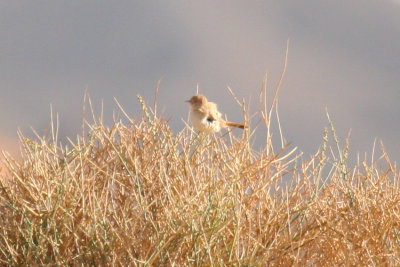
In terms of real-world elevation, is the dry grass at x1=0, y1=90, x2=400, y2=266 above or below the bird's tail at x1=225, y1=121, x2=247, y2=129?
below

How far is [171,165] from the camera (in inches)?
159

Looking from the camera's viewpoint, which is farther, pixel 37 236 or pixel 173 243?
pixel 37 236

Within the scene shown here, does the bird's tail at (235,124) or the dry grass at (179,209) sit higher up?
the bird's tail at (235,124)

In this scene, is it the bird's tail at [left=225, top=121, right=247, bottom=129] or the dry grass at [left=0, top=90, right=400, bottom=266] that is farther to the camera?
the bird's tail at [left=225, top=121, right=247, bottom=129]

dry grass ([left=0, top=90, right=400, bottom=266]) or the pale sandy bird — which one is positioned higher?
the pale sandy bird

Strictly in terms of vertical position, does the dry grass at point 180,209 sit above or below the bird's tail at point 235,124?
below

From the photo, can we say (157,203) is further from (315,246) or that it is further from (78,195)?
(315,246)

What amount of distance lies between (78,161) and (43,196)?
1.01 feet

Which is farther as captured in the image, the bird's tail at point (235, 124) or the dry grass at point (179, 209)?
the bird's tail at point (235, 124)

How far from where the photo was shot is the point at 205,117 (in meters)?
4.62

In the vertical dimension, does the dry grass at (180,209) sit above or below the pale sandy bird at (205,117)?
below

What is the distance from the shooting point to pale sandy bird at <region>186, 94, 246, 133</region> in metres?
4.58

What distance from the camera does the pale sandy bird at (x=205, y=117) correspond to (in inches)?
180

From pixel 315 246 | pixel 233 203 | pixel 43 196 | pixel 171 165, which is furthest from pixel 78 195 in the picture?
pixel 315 246
